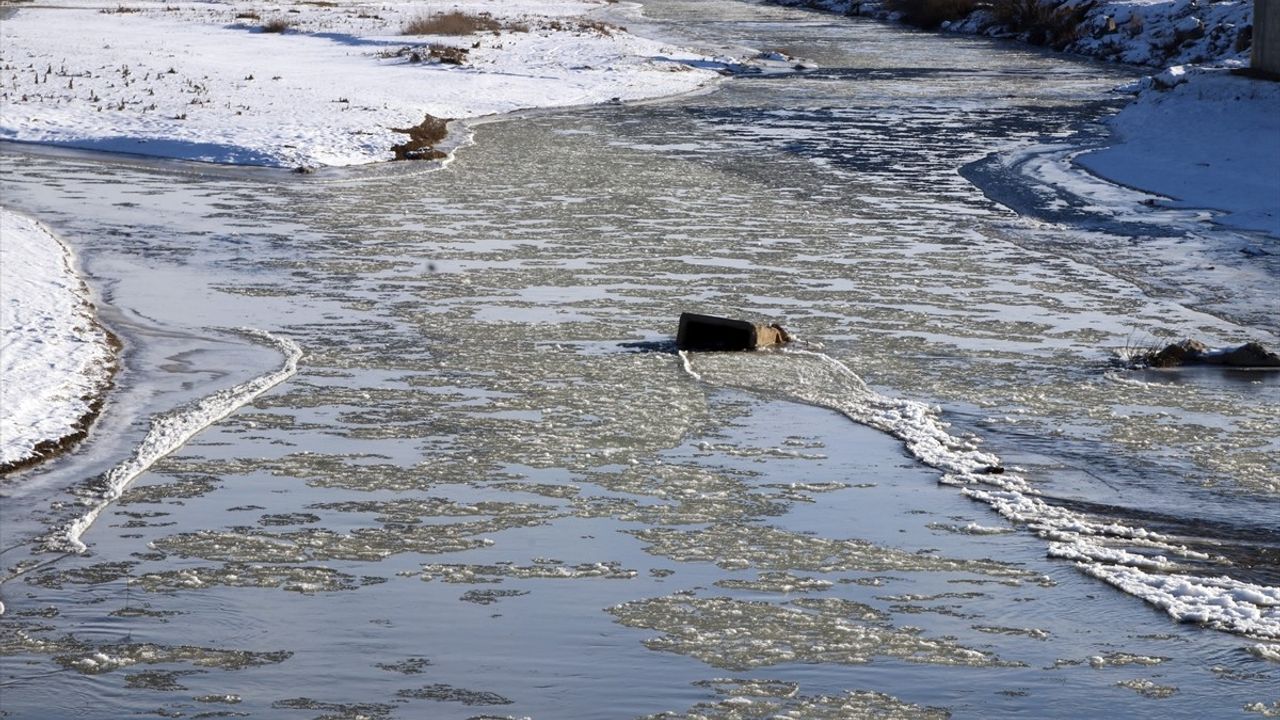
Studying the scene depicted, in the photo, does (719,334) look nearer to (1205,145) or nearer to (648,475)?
(648,475)

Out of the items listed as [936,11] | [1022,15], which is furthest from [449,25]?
[936,11]

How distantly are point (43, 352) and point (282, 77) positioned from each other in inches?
890

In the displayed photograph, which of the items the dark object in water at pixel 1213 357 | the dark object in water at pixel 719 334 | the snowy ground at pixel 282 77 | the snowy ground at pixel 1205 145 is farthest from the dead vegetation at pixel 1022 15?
the dark object in water at pixel 719 334

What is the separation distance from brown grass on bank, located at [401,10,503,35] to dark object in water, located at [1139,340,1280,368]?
126 ft

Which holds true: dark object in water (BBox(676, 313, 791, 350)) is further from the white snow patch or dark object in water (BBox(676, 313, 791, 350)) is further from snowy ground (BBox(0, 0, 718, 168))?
snowy ground (BBox(0, 0, 718, 168))

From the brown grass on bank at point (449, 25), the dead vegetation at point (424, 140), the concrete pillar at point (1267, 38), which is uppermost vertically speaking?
the concrete pillar at point (1267, 38)

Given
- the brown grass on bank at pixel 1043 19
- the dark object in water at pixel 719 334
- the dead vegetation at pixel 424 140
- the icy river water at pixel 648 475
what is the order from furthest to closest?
1. the brown grass on bank at pixel 1043 19
2. the dead vegetation at pixel 424 140
3. the dark object in water at pixel 719 334
4. the icy river water at pixel 648 475

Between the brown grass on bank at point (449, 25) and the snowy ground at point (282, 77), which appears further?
the brown grass on bank at point (449, 25)

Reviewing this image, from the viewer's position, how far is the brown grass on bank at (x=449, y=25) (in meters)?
48.2

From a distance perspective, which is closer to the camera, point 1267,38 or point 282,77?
point 1267,38

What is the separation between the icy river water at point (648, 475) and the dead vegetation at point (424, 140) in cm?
467

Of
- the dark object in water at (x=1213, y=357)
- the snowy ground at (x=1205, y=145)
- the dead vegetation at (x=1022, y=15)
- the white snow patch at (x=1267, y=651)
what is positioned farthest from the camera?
the dead vegetation at (x=1022, y=15)

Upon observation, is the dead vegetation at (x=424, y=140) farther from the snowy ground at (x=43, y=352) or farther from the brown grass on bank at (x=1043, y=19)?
the brown grass on bank at (x=1043, y=19)

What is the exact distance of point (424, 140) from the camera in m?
25.1
